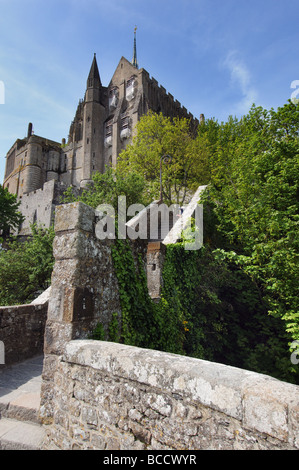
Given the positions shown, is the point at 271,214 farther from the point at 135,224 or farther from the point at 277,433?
the point at 277,433

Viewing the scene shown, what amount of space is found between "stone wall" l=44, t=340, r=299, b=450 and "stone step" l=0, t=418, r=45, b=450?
12 cm

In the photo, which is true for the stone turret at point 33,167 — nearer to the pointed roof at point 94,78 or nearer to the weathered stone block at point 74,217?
the pointed roof at point 94,78

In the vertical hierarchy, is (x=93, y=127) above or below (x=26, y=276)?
above

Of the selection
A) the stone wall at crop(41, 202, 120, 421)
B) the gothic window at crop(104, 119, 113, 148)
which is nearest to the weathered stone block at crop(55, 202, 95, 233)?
the stone wall at crop(41, 202, 120, 421)

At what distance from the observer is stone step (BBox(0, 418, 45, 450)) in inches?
105

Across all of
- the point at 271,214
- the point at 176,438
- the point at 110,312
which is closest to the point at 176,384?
the point at 176,438

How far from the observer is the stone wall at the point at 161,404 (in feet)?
5.06

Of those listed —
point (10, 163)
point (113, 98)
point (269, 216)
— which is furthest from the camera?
point (10, 163)

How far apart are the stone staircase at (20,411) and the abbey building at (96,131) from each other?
118ft

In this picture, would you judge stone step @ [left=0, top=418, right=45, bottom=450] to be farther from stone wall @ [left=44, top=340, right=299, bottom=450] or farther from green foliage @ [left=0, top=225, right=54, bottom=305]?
green foliage @ [left=0, top=225, right=54, bottom=305]

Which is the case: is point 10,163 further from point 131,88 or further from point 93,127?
point 131,88

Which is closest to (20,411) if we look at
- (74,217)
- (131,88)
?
(74,217)

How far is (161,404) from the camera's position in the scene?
2012 millimetres

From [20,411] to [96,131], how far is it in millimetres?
46661
